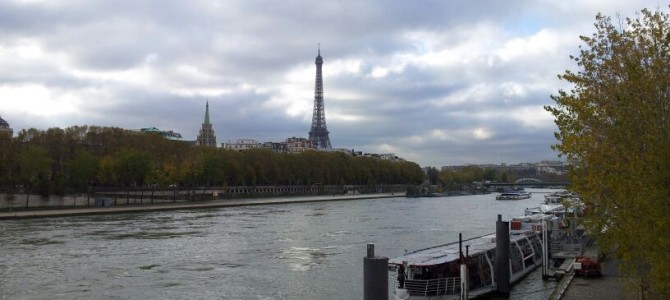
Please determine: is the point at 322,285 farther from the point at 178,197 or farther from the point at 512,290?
the point at 178,197

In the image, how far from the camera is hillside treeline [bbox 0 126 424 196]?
267 feet

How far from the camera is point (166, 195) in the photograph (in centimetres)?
11138

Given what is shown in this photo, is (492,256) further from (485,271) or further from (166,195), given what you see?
(166,195)

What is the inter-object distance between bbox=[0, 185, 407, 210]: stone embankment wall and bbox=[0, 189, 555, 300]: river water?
19.7 meters

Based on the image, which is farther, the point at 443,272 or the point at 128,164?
the point at 128,164

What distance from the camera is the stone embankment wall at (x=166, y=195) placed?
78688 millimetres

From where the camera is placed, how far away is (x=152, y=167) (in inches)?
3789

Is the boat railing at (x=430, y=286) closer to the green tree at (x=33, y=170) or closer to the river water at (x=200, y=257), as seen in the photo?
the river water at (x=200, y=257)

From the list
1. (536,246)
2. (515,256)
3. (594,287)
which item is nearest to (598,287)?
(594,287)

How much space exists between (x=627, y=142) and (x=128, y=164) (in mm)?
86345

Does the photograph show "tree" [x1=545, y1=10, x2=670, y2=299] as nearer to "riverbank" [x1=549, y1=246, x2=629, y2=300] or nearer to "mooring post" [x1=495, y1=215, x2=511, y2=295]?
"riverbank" [x1=549, y1=246, x2=629, y2=300]

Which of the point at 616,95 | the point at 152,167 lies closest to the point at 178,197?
the point at 152,167

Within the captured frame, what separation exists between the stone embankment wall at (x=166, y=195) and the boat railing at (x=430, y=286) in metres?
66.6

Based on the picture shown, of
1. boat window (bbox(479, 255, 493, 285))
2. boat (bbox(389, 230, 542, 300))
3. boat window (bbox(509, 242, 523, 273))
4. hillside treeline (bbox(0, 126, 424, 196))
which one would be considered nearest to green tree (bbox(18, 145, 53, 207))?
hillside treeline (bbox(0, 126, 424, 196))
